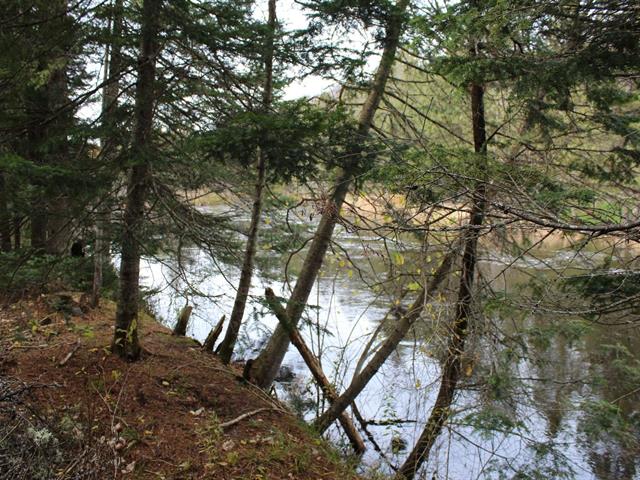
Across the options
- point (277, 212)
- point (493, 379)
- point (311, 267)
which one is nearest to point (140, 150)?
point (277, 212)

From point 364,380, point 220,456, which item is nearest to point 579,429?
point 364,380

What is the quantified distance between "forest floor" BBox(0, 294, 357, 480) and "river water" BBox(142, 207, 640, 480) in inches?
40.3

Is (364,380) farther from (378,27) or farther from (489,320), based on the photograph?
(378,27)

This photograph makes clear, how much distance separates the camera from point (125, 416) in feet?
15.4

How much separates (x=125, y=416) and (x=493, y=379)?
3891 mm

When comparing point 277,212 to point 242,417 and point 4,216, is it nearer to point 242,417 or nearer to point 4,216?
point 242,417

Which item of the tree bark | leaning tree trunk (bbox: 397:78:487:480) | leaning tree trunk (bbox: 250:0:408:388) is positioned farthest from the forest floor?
leaning tree trunk (bbox: 397:78:487:480)

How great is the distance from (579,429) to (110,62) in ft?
28.6

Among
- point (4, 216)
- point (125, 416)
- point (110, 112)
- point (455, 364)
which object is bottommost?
point (125, 416)

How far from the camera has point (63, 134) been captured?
479 centimetres

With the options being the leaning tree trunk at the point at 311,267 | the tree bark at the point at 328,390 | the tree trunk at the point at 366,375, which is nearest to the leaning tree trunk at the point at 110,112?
the leaning tree trunk at the point at 311,267

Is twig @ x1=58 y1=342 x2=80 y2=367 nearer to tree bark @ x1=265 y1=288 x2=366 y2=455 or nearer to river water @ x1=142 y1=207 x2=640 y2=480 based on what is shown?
river water @ x1=142 y1=207 x2=640 y2=480

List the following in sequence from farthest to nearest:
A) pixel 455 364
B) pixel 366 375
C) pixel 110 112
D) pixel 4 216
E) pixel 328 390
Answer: pixel 328 390 → pixel 366 375 → pixel 455 364 → pixel 110 112 → pixel 4 216

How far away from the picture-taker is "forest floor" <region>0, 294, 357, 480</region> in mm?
3566
